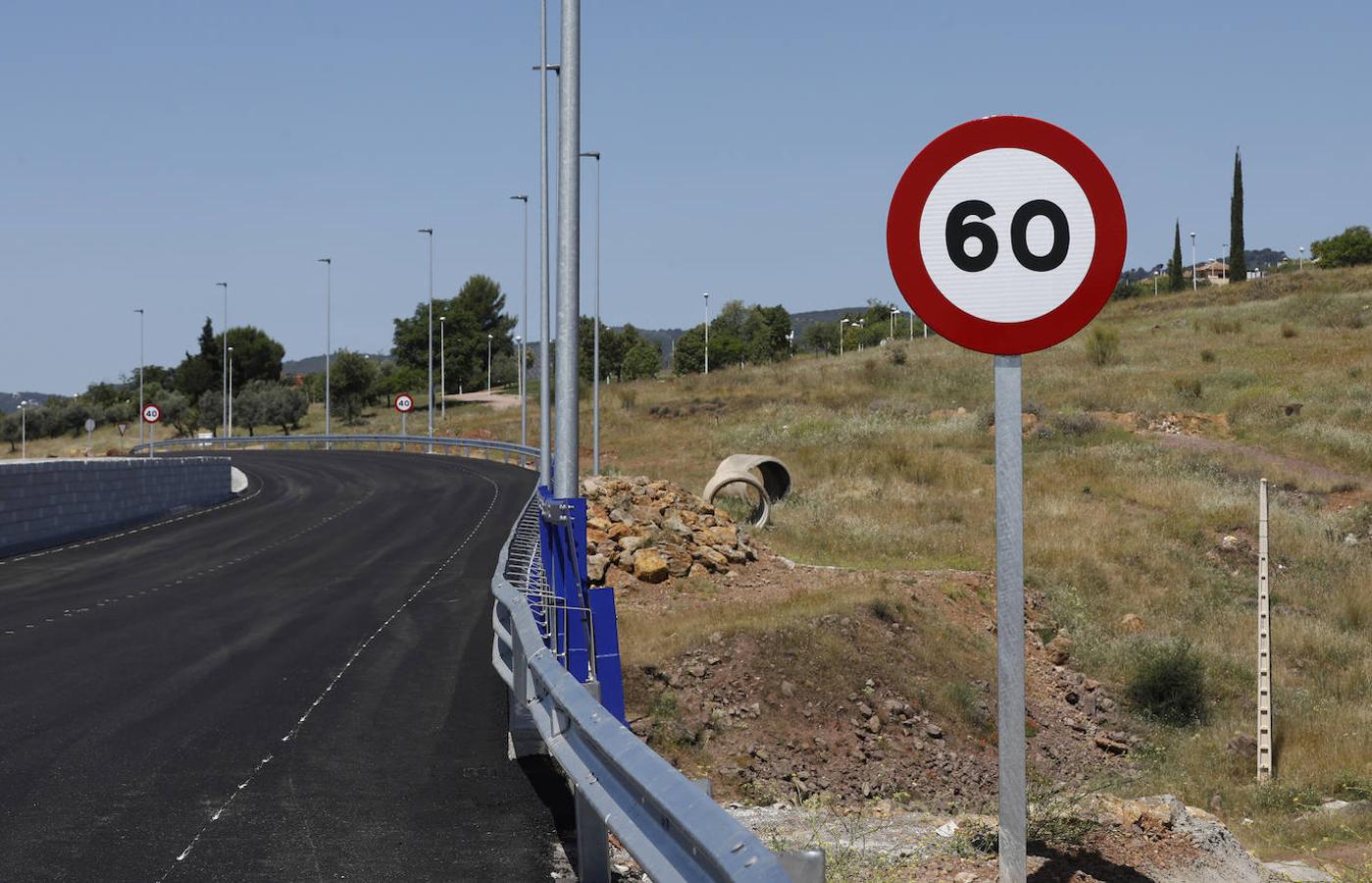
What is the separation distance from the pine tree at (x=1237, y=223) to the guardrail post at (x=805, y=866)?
10804 cm

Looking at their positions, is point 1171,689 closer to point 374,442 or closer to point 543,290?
point 543,290

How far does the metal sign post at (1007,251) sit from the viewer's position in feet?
15.0

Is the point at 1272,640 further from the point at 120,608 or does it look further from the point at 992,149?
the point at 992,149

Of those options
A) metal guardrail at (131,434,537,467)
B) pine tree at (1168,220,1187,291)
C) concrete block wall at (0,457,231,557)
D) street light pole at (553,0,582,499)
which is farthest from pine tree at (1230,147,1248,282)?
street light pole at (553,0,582,499)

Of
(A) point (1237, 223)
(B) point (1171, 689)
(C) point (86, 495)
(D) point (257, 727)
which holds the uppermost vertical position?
(A) point (1237, 223)

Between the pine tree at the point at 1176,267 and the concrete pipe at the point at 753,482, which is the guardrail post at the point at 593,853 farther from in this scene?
the pine tree at the point at 1176,267

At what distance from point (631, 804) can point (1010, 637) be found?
1.53 meters

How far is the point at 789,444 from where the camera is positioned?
52.0 meters

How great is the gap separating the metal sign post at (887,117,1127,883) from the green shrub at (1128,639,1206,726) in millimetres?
16647

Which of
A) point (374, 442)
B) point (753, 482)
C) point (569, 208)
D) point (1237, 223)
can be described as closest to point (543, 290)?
point (753, 482)

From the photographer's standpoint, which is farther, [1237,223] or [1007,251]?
[1237,223]

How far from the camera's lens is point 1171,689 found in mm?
20297

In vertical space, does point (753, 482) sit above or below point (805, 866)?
below

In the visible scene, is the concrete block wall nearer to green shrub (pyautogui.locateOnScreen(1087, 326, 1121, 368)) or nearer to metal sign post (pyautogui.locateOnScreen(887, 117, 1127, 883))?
metal sign post (pyautogui.locateOnScreen(887, 117, 1127, 883))
